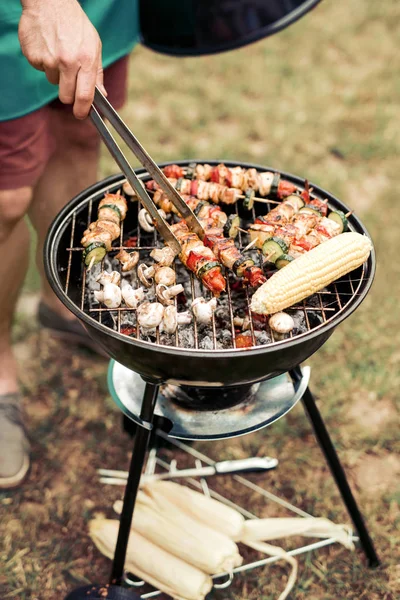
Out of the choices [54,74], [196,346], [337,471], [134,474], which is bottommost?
[134,474]

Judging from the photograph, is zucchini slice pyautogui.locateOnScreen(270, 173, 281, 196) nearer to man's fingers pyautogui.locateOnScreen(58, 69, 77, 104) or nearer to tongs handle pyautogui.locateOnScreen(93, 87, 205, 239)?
tongs handle pyautogui.locateOnScreen(93, 87, 205, 239)

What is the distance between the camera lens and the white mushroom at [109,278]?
2.64 metres

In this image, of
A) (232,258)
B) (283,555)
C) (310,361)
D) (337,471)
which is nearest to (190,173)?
(232,258)

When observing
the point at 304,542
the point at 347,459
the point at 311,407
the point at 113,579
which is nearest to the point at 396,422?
the point at 347,459

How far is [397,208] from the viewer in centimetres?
544

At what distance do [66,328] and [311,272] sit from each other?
7.93 feet

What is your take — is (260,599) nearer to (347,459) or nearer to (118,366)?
(347,459)

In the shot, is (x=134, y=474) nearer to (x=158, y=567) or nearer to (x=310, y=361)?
(x=158, y=567)

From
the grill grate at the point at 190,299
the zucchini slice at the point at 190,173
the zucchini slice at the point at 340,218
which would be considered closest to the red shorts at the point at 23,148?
the grill grate at the point at 190,299

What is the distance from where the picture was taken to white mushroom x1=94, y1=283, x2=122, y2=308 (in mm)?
2541

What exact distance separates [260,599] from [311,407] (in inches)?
41.7

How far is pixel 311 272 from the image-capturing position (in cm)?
→ 244

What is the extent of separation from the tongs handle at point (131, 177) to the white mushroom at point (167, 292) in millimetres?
210

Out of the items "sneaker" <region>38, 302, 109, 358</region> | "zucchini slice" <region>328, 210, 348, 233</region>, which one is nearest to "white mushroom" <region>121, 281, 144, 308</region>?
"zucchini slice" <region>328, 210, 348, 233</region>
